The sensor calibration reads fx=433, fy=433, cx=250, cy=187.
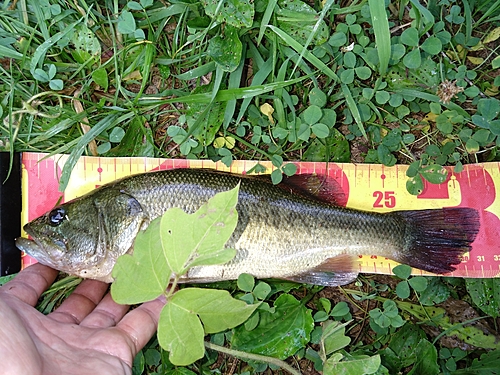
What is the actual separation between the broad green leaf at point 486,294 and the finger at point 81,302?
256 cm

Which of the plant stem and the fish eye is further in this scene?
the plant stem

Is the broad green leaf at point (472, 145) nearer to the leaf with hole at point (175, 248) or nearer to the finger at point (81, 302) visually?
the leaf with hole at point (175, 248)

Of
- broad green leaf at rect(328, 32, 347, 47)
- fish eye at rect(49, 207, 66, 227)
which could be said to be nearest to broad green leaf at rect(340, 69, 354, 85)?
broad green leaf at rect(328, 32, 347, 47)

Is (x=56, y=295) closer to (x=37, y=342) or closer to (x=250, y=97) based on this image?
(x=37, y=342)

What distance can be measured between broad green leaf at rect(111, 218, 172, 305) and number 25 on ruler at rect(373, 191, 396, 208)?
166 cm

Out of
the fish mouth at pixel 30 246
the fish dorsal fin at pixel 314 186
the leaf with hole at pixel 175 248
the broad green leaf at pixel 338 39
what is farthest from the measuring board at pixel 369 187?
the leaf with hole at pixel 175 248

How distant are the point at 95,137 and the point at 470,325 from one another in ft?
9.82

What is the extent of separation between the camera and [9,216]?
2961mm

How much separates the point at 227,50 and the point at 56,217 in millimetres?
1520

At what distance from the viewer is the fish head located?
104 inches

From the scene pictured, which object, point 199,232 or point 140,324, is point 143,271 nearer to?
point 199,232

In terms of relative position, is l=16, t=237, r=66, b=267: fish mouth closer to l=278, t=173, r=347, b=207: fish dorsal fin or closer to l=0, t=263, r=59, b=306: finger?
l=0, t=263, r=59, b=306: finger

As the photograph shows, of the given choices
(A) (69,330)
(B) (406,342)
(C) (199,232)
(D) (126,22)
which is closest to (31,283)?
(A) (69,330)

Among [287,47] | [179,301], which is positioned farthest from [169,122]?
[179,301]
